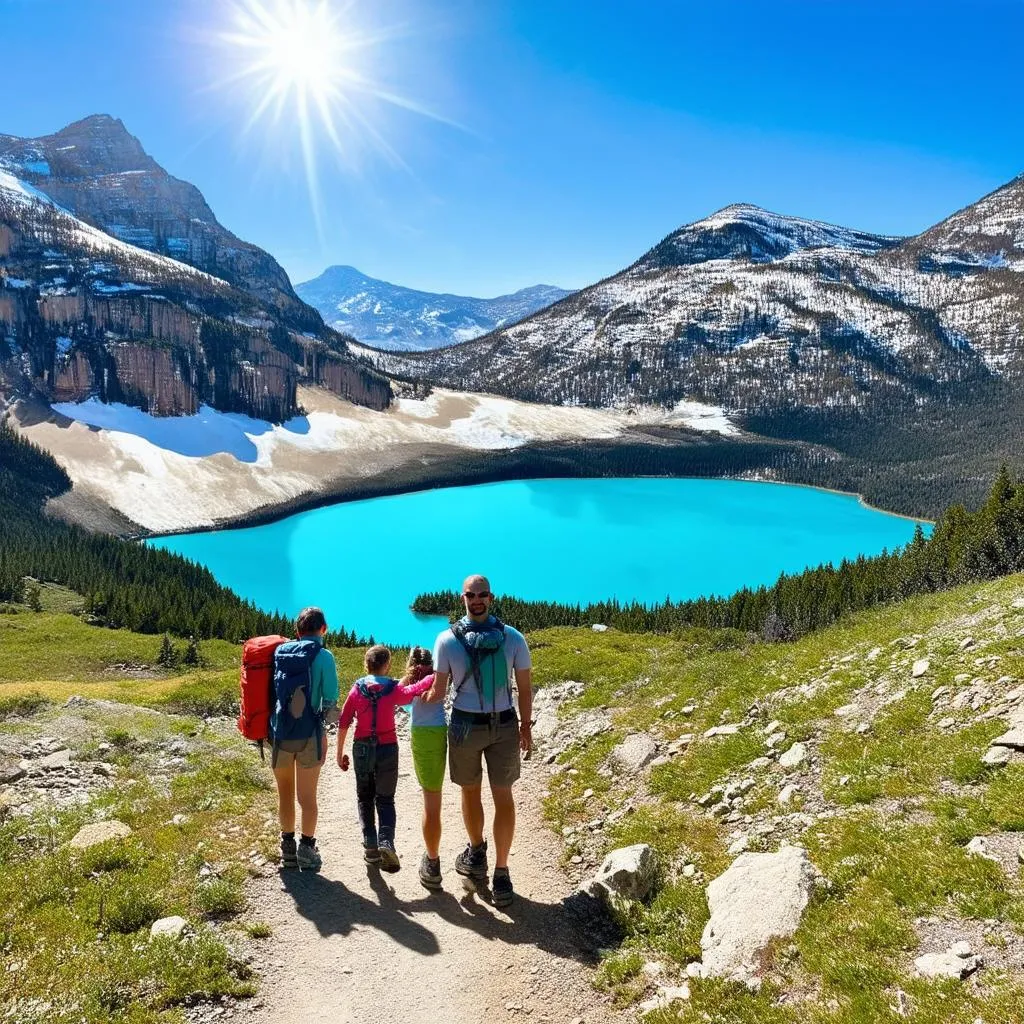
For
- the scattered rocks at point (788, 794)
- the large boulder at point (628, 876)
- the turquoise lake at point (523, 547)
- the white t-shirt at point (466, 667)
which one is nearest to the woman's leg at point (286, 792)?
the white t-shirt at point (466, 667)

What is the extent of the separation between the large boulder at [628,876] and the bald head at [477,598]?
358 centimetres

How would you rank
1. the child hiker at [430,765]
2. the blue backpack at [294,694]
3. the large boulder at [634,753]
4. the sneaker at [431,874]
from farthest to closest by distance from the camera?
the large boulder at [634,753] < the blue backpack at [294,694] < the sneaker at [431,874] < the child hiker at [430,765]

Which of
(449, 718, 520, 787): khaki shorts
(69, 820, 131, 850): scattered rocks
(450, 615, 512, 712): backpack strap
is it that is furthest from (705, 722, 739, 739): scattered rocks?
(69, 820, 131, 850): scattered rocks

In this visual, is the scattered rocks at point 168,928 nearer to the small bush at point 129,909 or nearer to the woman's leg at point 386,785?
the small bush at point 129,909

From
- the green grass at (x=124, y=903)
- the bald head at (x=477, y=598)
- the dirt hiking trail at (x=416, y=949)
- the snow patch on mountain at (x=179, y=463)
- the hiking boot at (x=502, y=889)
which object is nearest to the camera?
the green grass at (x=124, y=903)

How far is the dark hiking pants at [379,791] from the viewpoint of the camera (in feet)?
31.9

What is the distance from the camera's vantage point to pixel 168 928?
25.7ft

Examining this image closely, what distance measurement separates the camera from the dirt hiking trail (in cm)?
711

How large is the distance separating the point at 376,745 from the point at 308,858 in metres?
1.95

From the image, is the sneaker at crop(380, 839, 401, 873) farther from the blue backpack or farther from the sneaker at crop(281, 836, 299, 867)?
the blue backpack

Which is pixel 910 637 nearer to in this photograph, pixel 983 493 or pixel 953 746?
pixel 953 746

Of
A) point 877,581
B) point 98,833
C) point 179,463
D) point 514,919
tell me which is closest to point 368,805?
point 514,919

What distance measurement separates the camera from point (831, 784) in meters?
8.73

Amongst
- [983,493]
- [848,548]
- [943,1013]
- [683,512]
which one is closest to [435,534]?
[683,512]
